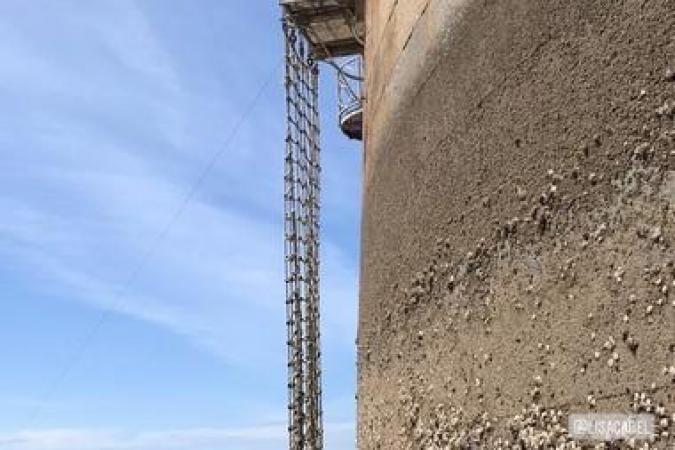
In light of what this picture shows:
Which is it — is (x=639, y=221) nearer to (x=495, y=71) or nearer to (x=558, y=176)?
(x=558, y=176)

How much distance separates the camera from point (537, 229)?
695cm

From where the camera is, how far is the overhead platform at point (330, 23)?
57.7ft

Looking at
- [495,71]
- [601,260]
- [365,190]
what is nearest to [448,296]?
[495,71]

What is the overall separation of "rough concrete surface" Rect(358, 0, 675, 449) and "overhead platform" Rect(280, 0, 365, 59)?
26.1 feet

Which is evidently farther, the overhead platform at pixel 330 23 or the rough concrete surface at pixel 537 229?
the overhead platform at pixel 330 23

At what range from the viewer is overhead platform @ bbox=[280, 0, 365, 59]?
1758cm

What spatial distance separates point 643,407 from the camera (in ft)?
18.6

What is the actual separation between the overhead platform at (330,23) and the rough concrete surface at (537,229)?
795 centimetres

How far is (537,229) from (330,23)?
1228 cm

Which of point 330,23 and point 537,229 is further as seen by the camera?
point 330,23

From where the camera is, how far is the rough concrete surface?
586 cm

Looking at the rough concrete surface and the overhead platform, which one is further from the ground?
the overhead platform

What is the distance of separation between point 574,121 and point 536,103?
1.81ft

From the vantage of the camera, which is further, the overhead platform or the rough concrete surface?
the overhead platform
